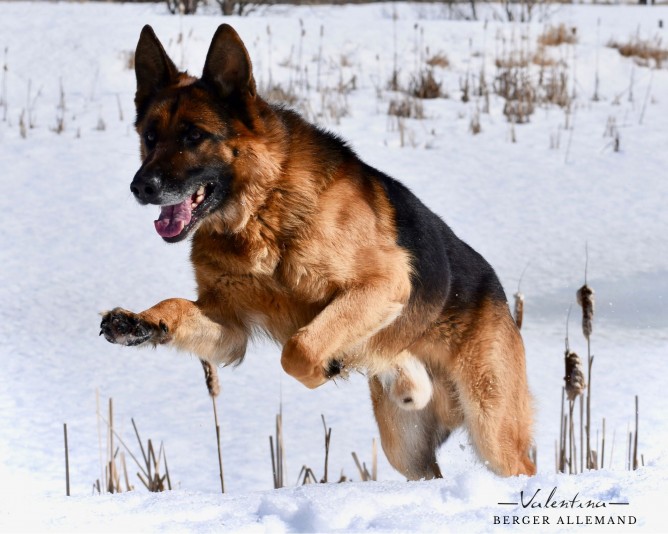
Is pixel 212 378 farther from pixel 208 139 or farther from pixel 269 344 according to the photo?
pixel 269 344

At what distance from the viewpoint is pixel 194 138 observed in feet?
11.2

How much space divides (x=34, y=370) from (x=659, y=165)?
5.26 m

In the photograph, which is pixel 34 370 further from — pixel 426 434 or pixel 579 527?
pixel 579 527

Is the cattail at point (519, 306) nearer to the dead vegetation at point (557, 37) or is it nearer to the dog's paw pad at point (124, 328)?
the dog's paw pad at point (124, 328)

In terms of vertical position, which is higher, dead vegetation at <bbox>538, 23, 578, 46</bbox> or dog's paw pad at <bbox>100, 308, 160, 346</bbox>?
dead vegetation at <bbox>538, 23, 578, 46</bbox>

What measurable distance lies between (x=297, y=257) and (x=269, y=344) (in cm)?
228

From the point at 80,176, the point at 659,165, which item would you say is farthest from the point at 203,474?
the point at 659,165

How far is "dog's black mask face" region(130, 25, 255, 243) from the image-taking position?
331 cm

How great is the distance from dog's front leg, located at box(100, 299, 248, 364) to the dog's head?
0.29 meters

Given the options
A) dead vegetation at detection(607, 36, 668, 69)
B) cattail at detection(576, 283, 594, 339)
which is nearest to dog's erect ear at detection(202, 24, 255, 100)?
cattail at detection(576, 283, 594, 339)

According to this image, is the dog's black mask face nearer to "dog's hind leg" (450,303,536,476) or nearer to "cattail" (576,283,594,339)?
"dog's hind leg" (450,303,536,476)

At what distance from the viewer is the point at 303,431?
4922mm

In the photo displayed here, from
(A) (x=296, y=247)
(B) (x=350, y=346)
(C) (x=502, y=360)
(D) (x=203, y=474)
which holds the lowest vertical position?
(D) (x=203, y=474)
